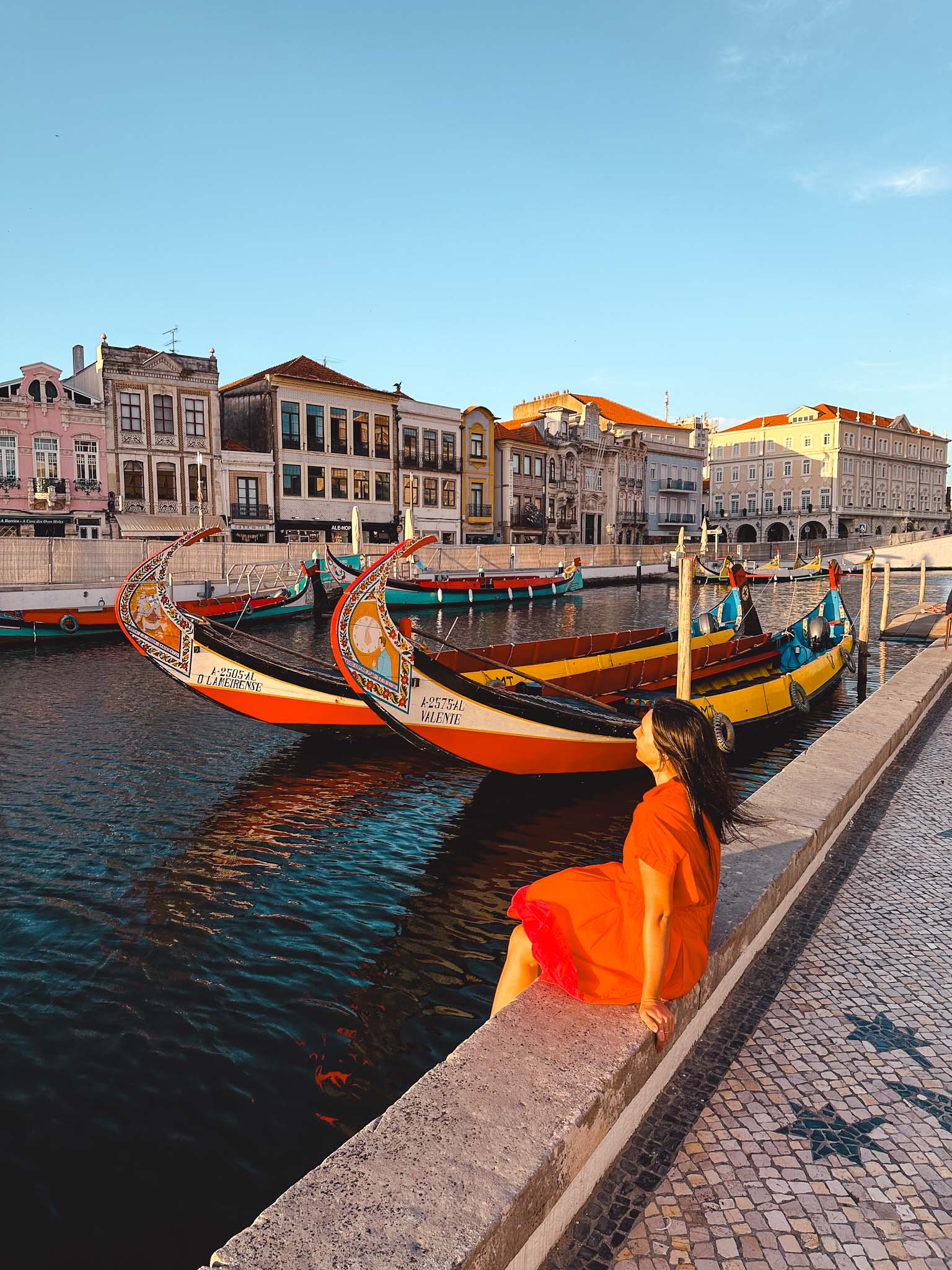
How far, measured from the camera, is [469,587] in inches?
1433

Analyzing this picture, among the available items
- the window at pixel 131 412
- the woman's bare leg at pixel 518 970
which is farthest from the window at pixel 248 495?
the woman's bare leg at pixel 518 970

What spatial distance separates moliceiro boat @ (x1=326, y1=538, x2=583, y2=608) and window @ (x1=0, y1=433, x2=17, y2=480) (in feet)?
45.1

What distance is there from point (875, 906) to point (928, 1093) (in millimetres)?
1808

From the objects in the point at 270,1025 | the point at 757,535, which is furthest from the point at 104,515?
the point at 757,535

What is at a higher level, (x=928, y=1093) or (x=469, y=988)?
(x=928, y=1093)

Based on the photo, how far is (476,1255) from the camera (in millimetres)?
2080

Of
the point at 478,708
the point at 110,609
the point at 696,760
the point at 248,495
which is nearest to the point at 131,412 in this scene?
the point at 248,495

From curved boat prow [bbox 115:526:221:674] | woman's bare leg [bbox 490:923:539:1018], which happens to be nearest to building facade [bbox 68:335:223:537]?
curved boat prow [bbox 115:526:221:674]

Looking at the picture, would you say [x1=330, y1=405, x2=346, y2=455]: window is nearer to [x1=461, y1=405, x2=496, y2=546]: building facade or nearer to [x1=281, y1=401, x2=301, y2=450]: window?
[x1=281, y1=401, x2=301, y2=450]: window

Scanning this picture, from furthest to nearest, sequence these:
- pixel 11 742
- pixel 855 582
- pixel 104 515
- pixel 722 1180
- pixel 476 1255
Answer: pixel 855 582, pixel 104 515, pixel 11 742, pixel 722 1180, pixel 476 1255

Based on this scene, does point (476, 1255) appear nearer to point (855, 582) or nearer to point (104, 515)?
point (104, 515)

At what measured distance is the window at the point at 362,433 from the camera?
150 ft

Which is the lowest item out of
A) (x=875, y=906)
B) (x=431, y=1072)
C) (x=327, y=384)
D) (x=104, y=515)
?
(x=875, y=906)

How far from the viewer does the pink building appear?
3447 centimetres
